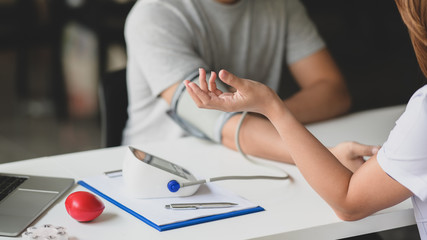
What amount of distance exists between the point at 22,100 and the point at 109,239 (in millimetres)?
3890

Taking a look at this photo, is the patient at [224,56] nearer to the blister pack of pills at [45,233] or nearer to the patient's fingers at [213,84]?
the patient's fingers at [213,84]

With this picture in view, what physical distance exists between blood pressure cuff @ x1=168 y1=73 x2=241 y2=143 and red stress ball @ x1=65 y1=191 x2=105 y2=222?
52 centimetres

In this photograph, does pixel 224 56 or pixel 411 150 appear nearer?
pixel 411 150

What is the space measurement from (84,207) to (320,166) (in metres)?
0.42

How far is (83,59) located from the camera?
5398 mm

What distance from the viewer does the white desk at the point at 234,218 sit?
1.06 m

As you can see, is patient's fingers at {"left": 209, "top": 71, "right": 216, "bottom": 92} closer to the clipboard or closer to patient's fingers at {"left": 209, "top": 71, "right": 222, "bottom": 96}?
patient's fingers at {"left": 209, "top": 71, "right": 222, "bottom": 96}

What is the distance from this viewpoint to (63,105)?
15.1 ft

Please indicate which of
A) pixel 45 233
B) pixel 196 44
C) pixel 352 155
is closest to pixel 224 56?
pixel 196 44

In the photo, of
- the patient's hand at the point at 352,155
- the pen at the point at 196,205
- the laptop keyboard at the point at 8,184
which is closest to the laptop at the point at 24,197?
the laptop keyboard at the point at 8,184

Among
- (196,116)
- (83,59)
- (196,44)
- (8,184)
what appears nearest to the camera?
(8,184)

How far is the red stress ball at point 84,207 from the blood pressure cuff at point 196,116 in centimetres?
52

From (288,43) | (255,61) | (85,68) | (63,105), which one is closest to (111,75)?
(255,61)

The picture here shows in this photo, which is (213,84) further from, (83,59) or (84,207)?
(83,59)
